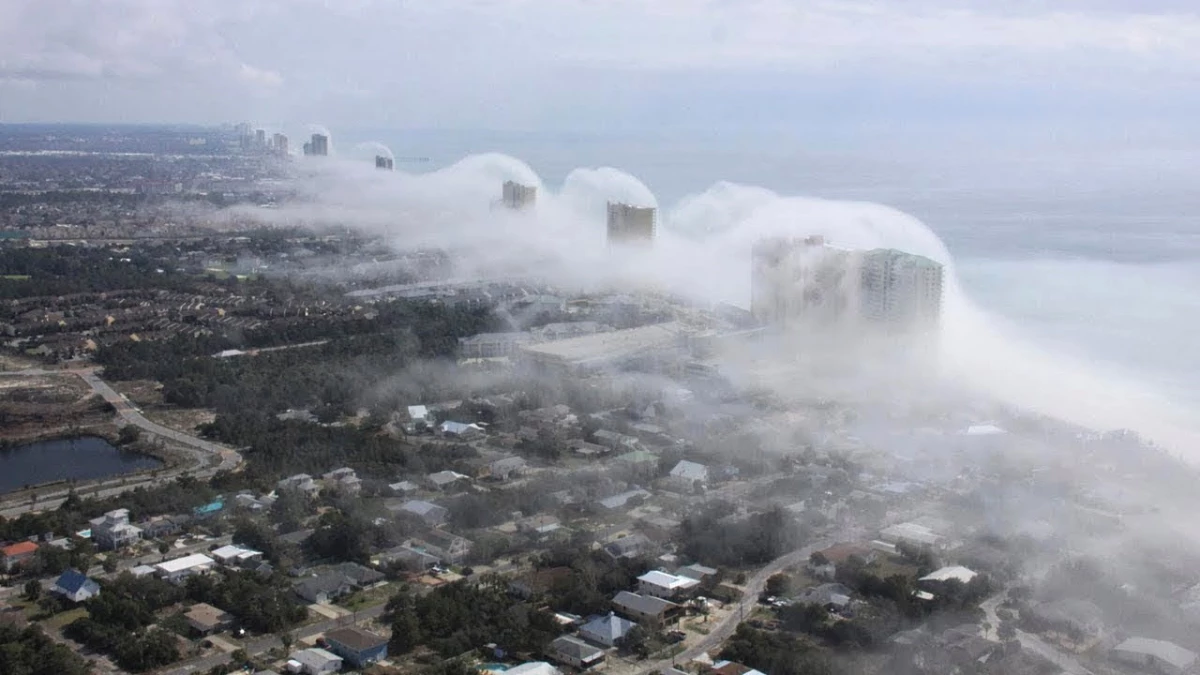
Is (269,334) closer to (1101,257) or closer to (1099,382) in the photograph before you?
(1099,382)

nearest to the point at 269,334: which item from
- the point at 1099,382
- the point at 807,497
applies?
the point at 807,497

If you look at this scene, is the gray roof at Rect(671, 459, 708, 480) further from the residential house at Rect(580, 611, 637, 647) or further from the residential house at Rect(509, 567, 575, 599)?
the residential house at Rect(580, 611, 637, 647)

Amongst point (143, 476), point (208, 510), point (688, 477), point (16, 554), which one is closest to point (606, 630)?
point (688, 477)

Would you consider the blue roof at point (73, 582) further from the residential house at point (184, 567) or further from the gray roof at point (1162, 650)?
the gray roof at point (1162, 650)

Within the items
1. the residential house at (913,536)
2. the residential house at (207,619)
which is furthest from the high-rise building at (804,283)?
the residential house at (207,619)

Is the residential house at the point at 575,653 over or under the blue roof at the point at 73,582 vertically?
under

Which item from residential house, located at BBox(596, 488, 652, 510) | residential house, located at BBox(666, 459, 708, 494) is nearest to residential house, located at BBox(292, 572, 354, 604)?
residential house, located at BBox(596, 488, 652, 510)

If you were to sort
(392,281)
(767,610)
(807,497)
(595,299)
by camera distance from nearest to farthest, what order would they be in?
(767,610), (807,497), (595,299), (392,281)
